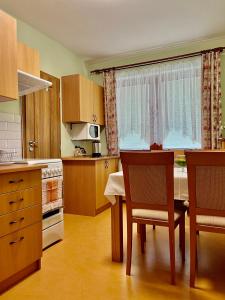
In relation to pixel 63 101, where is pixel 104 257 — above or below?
below

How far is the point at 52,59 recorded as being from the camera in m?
3.88

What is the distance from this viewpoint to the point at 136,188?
189cm

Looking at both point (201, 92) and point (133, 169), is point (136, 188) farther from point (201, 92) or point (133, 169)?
point (201, 92)

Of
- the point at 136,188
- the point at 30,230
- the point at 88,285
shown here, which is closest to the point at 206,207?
the point at 136,188

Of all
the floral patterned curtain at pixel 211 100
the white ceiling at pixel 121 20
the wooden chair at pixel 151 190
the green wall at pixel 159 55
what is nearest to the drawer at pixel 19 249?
the wooden chair at pixel 151 190

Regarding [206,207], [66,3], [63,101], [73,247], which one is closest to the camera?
[206,207]

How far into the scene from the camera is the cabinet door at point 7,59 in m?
2.09

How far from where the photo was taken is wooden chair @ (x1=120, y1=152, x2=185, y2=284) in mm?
1756

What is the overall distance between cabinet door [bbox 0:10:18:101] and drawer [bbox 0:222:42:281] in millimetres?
1171

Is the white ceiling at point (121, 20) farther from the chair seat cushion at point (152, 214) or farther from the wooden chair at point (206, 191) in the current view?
the chair seat cushion at point (152, 214)

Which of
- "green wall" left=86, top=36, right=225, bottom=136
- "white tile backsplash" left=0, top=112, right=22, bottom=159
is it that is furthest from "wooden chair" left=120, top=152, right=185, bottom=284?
"green wall" left=86, top=36, right=225, bottom=136

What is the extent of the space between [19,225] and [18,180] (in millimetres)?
343

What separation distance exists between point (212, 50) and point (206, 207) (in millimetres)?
3053

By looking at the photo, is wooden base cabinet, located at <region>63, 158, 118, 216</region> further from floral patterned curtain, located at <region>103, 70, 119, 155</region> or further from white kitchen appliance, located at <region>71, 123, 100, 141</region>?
floral patterned curtain, located at <region>103, 70, 119, 155</region>
